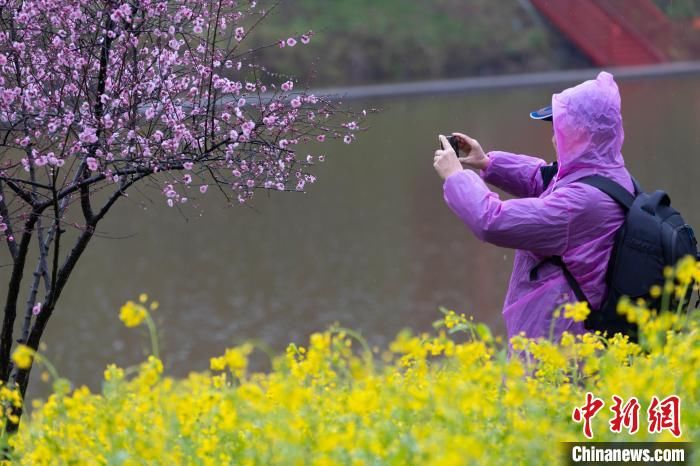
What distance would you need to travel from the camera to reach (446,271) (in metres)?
16.4

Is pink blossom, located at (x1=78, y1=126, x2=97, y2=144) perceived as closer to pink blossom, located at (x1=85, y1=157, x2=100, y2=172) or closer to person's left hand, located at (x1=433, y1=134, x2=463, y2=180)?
pink blossom, located at (x1=85, y1=157, x2=100, y2=172)

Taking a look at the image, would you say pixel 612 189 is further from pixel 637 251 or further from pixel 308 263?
pixel 308 263

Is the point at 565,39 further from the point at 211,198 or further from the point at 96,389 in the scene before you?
the point at 96,389

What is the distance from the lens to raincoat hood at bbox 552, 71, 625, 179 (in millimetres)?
3838

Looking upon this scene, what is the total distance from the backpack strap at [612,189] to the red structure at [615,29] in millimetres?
35653

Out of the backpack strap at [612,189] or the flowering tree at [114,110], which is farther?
the flowering tree at [114,110]

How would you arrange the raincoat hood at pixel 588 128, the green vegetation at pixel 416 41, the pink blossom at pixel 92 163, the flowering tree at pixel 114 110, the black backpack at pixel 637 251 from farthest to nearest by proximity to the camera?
the green vegetation at pixel 416 41
the flowering tree at pixel 114 110
the pink blossom at pixel 92 163
the raincoat hood at pixel 588 128
the black backpack at pixel 637 251

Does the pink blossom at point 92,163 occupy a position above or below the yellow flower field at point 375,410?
above

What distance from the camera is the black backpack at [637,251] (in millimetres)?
3621

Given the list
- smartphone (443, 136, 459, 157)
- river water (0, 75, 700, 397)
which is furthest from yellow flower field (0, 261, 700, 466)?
river water (0, 75, 700, 397)

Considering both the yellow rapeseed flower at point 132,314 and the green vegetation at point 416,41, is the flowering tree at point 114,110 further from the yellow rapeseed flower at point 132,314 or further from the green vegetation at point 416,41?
the green vegetation at point 416,41

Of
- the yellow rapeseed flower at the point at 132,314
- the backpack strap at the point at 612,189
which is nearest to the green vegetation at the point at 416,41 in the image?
the backpack strap at the point at 612,189

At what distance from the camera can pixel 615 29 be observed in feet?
127

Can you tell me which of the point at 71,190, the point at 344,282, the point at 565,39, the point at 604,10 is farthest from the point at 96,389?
the point at 565,39
